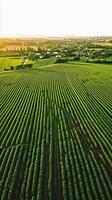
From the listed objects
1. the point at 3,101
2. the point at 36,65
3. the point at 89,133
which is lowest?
the point at 36,65

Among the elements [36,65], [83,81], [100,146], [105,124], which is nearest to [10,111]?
[105,124]

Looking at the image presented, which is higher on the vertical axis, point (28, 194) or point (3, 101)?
point (28, 194)

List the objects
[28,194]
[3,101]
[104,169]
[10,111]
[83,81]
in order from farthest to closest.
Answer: [83,81] → [3,101] → [10,111] → [104,169] → [28,194]

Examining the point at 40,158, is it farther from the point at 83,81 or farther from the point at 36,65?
the point at 36,65

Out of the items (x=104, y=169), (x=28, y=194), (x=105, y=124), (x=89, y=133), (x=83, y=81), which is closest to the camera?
(x=28, y=194)

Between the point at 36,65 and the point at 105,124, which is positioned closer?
the point at 105,124

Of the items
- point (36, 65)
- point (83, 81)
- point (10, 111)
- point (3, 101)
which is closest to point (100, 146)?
point (10, 111)
